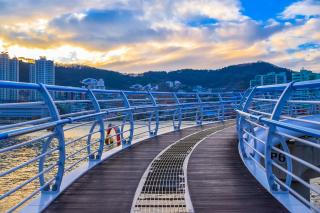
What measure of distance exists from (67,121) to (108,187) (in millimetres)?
1278

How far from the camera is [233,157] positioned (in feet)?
27.6

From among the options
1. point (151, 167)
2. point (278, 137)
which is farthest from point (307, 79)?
point (278, 137)

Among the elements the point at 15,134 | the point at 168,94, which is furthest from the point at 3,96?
the point at 168,94

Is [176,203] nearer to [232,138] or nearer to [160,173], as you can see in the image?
[160,173]

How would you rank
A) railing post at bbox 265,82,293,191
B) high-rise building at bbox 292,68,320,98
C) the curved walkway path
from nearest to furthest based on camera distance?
railing post at bbox 265,82,293,191 → the curved walkway path → high-rise building at bbox 292,68,320,98

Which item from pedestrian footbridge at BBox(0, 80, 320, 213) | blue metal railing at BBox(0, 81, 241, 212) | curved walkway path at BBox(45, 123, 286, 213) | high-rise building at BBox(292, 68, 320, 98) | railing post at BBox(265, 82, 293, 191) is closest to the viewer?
blue metal railing at BBox(0, 81, 241, 212)

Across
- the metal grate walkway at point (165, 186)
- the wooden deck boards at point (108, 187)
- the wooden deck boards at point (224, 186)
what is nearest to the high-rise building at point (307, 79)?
the wooden deck boards at point (224, 186)

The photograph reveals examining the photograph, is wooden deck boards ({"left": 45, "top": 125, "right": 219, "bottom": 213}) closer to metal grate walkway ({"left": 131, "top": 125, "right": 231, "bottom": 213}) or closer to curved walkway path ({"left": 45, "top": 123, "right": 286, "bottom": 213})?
curved walkway path ({"left": 45, "top": 123, "right": 286, "bottom": 213})

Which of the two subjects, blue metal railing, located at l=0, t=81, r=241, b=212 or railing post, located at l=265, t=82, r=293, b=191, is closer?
blue metal railing, located at l=0, t=81, r=241, b=212

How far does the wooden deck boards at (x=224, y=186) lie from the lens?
4797mm

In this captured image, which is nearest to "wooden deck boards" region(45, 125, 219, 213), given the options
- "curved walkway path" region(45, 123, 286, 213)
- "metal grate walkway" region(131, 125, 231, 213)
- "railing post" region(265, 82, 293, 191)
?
"curved walkway path" region(45, 123, 286, 213)

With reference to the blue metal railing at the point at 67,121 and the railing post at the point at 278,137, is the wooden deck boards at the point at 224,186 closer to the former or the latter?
the railing post at the point at 278,137

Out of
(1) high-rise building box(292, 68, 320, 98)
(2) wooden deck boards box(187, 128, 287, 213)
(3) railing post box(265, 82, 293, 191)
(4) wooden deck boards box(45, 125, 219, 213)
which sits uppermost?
(1) high-rise building box(292, 68, 320, 98)

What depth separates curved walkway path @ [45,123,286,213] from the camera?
483 centimetres
